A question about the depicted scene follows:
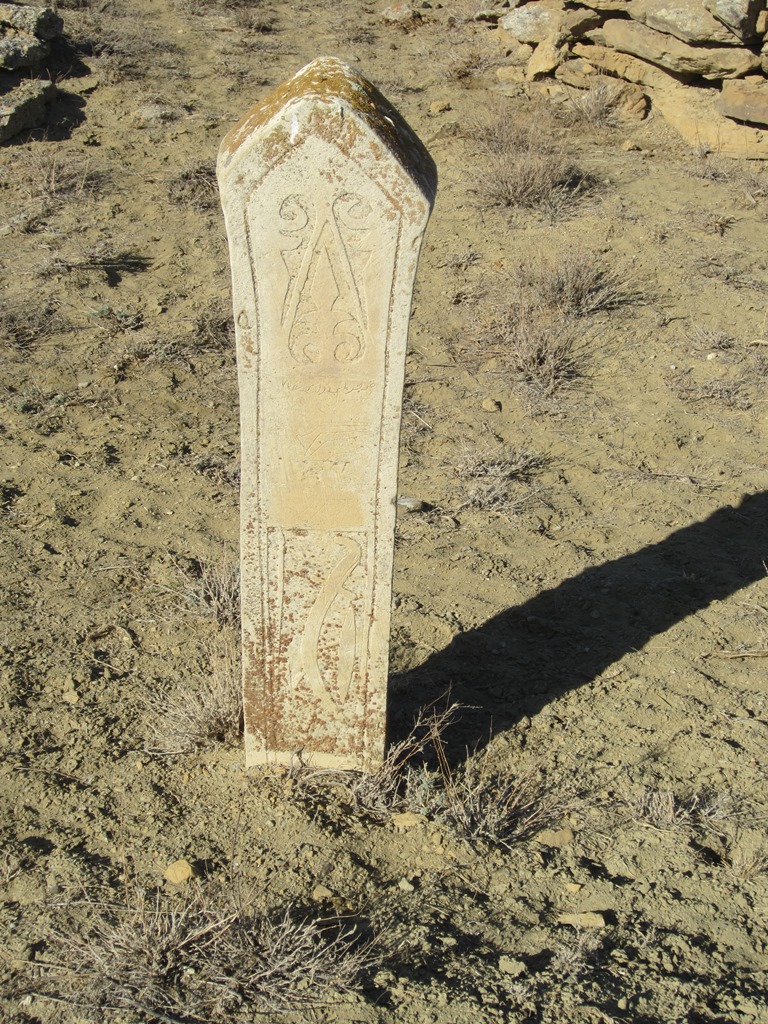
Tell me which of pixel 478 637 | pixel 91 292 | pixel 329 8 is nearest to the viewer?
pixel 478 637

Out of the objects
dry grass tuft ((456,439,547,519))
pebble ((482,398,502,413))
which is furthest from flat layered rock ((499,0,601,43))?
dry grass tuft ((456,439,547,519))

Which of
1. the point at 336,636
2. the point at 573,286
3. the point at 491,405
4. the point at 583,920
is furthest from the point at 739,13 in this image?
the point at 583,920

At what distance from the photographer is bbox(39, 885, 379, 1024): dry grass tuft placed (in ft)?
7.52

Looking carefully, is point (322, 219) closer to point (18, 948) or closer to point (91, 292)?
point (18, 948)

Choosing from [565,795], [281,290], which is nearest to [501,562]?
[565,795]

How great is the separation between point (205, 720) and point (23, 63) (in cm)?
696

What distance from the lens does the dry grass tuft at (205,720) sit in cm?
313

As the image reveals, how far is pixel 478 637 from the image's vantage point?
12.8 ft

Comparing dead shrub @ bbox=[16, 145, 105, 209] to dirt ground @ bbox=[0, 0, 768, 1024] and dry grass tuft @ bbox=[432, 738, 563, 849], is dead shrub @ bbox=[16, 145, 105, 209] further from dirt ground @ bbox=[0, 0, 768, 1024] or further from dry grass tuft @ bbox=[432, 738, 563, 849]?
dry grass tuft @ bbox=[432, 738, 563, 849]

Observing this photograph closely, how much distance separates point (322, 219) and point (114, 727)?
183 centimetres

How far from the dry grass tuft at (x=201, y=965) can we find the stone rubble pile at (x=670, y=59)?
7.51m

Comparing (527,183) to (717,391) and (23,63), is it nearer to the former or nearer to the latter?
(717,391)

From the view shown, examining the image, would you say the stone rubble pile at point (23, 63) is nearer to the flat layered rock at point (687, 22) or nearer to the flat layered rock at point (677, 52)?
the flat layered rock at point (677, 52)

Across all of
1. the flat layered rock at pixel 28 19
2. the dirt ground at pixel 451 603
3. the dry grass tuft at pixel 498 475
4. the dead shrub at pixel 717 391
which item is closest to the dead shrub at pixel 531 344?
the dirt ground at pixel 451 603
